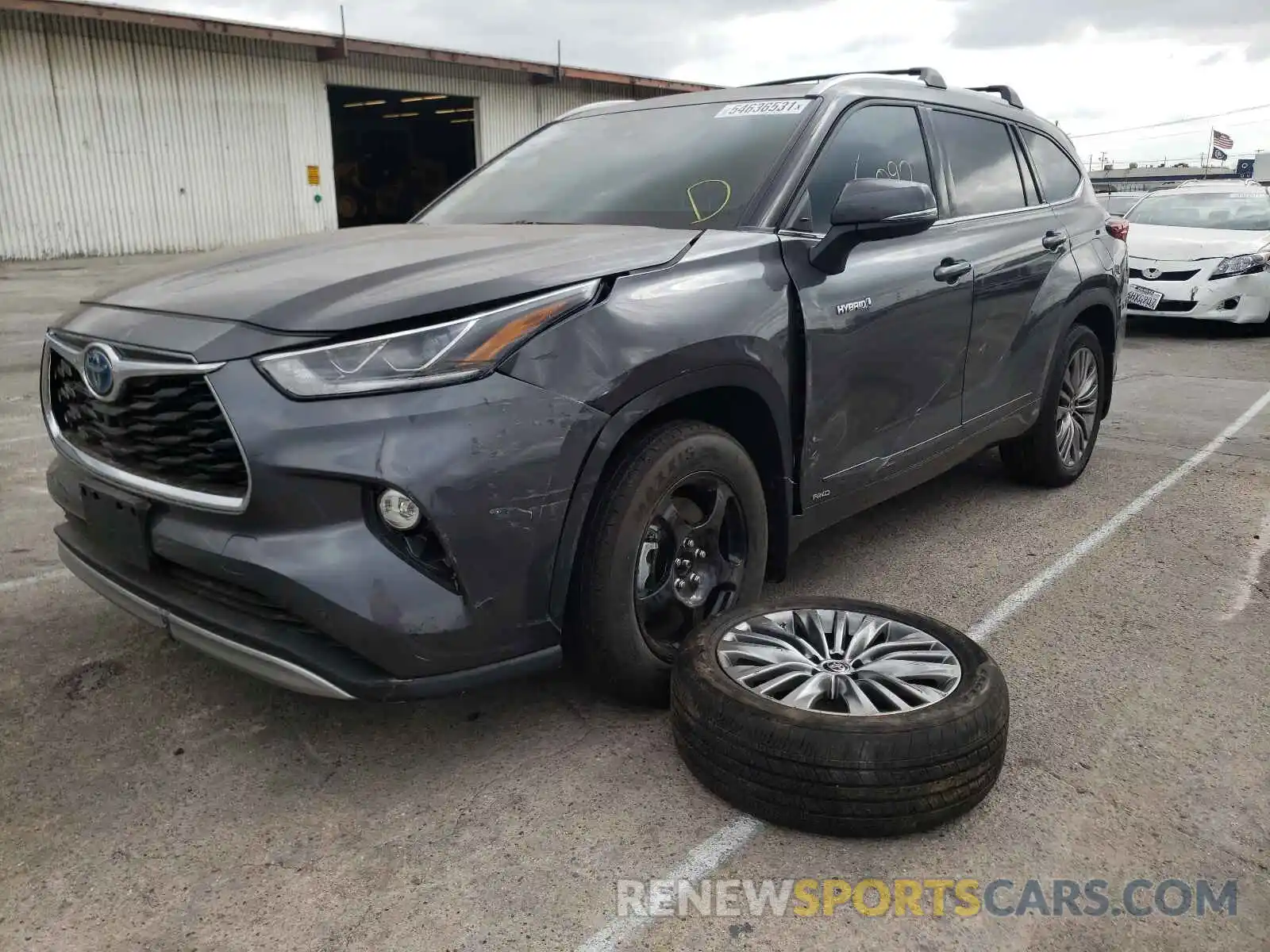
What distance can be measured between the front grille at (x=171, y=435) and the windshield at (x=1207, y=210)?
11806 mm

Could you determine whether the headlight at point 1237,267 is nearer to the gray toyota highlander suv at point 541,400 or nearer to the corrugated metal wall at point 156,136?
the gray toyota highlander suv at point 541,400

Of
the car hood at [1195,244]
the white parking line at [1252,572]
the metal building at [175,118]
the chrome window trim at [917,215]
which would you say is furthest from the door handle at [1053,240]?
the metal building at [175,118]

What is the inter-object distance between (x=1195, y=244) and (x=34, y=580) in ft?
35.5

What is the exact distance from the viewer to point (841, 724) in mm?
2355

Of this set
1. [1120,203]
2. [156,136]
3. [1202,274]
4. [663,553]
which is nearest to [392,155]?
[156,136]

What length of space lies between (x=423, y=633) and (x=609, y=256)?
1089 mm

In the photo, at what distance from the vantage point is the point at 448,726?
2961mm

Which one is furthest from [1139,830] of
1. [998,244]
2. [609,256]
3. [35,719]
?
[35,719]

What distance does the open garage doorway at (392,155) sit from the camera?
86.3ft

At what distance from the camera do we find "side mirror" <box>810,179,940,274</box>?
10.1 ft

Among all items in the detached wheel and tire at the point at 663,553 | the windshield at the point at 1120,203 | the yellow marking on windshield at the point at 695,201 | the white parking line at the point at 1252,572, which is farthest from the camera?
the windshield at the point at 1120,203

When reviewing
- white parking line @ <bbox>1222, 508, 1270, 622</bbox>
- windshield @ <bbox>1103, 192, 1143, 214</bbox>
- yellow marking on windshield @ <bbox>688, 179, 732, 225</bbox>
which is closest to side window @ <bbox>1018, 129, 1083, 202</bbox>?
white parking line @ <bbox>1222, 508, 1270, 622</bbox>

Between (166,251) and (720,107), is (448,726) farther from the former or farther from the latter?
(166,251)

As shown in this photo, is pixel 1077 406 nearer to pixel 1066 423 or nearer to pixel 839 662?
pixel 1066 423
